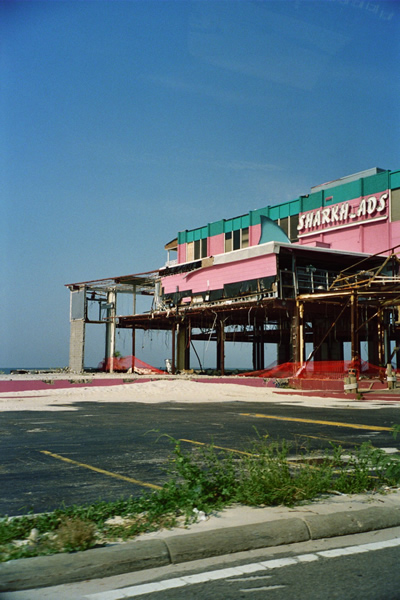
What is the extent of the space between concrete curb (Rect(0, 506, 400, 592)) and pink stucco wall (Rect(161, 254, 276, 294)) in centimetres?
2973

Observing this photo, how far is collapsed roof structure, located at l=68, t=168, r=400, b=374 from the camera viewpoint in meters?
35.1

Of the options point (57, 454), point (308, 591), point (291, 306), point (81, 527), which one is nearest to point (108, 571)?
point (81, 527)

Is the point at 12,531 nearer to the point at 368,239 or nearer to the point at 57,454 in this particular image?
the point at 57,454

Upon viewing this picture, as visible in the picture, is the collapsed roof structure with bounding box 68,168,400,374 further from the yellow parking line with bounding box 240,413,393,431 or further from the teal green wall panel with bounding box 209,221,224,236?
the yellow parking line with bounding box 240,413,393,431

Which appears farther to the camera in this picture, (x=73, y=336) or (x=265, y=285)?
(x=73, y=336)

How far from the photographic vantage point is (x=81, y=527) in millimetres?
4719

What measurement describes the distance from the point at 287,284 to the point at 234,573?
32247mm

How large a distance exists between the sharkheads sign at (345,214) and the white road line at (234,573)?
41.9m

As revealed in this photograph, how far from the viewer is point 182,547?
4750 mm

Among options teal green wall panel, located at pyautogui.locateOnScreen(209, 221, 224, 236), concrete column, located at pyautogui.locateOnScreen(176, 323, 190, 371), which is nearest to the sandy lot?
concrete column, located at pyautogui.locateOnScreen(176, 323, 190, 371)

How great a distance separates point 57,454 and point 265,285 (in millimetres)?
26920

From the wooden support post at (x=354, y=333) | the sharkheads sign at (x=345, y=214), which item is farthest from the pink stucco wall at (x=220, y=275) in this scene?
the sharkheads sign at (x=345, y=214)

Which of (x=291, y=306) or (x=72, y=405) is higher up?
(x=291, y=306)

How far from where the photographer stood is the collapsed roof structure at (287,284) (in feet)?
→ 115
